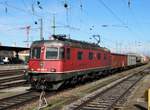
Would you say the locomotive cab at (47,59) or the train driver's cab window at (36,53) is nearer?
the locomotive cab at (47,59)

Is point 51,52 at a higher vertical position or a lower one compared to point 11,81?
higher

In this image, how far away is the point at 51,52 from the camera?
67.8ft

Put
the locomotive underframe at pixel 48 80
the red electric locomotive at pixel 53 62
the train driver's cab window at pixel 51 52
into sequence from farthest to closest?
the train driver's cab window at pixel 51 52
the red electric locomotive at pixel 53 62
the locomotive underframe at pixel 48 80

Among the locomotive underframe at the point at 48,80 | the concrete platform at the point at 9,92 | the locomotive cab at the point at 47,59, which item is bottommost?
the concrete platform at the point at 9,92

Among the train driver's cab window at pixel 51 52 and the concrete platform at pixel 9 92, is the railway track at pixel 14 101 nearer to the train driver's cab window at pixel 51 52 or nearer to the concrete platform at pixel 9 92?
the concrete platform at pixel 9 92

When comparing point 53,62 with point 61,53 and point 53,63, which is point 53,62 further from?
point 61,53

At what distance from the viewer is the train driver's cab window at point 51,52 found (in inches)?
807

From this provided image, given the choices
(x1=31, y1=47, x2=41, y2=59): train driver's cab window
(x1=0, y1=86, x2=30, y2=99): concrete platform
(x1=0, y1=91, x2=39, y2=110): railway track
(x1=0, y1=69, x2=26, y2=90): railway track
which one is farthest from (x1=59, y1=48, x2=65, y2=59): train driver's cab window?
(x1=0, y1=69, x2=26, y2=90): railway track

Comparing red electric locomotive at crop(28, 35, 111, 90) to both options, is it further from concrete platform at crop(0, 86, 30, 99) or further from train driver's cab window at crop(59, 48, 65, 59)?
concrete platform at crop(0, 86, 30, 99)

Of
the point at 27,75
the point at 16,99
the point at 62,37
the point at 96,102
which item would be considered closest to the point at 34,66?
the point at 27,75

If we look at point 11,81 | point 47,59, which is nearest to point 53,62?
point 47,59

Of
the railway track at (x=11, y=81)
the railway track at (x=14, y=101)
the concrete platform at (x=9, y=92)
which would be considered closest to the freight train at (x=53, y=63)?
the concrete platform at (x=9, y=92)

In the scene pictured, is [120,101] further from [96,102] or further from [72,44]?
[72,44]

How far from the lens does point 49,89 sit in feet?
67.6
